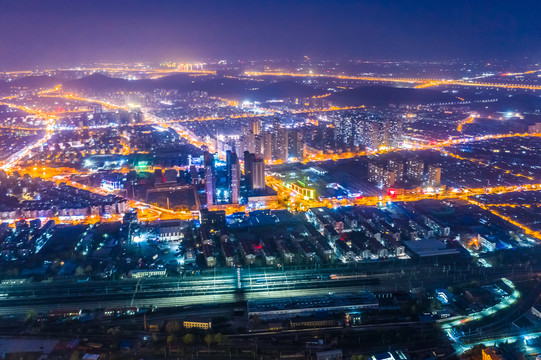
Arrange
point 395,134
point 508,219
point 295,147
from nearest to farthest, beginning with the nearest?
point 508,219
point 295,147
point 395,134

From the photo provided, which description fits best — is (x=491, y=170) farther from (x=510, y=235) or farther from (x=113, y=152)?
(x=113, y=152)

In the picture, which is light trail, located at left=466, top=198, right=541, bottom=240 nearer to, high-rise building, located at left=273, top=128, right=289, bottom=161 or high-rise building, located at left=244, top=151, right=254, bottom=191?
high-rise building, located at left=244, top=151, right=254, bottom=191

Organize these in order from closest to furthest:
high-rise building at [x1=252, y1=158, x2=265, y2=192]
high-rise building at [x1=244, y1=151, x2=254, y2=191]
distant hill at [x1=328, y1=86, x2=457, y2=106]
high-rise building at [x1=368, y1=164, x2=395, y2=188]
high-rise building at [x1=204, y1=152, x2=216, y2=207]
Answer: high-rise building at [x1=204, y1=152, x2=216, y2=207], high-rise building at [x1=252, y1=158, x2=265, y2=192], high-rise building at [x1=244, y1=151, x2=254, y2=191], high-rise building at [x1=368, y1=164, x2=395, y2=188], distant hill at [x1=328, y1=86, x2=457, y2=106]

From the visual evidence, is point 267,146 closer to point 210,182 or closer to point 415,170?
point 210,182

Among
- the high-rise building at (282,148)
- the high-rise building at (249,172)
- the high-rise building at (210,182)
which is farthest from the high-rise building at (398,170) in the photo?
the high-rise building at (210,182)

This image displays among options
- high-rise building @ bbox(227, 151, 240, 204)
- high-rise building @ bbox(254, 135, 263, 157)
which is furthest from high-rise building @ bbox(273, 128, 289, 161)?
high-rise building @ bbox(227, 151, 240, 204)

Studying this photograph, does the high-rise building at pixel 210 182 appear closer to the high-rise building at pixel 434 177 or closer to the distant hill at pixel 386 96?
the high-rise building at pixel 434 177

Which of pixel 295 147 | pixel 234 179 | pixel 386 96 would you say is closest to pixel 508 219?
pixel 234 179
